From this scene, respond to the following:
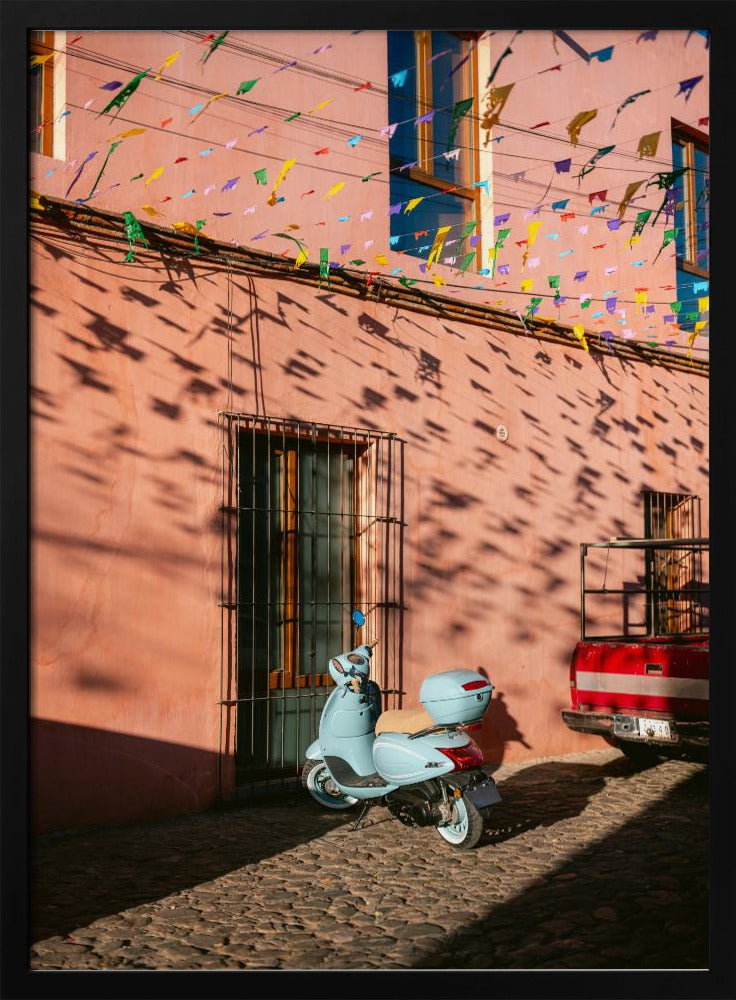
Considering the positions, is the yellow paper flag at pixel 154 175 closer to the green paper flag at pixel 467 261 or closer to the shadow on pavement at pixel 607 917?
the green paper flag at pixel 467 261

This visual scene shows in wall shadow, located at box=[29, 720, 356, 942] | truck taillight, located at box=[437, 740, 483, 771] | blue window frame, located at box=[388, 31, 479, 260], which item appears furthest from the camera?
blue window frame, located at box=[388, 31, 479, 260]

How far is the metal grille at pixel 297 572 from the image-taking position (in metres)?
7.02

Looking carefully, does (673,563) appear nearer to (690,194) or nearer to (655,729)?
(655,729)

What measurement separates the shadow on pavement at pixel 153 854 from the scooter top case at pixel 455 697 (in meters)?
1.11

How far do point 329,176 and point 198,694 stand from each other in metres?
3.84

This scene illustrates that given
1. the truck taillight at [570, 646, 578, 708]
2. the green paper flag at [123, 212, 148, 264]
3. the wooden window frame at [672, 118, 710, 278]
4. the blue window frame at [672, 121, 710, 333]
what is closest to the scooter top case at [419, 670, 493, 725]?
the truck taillight at [570, 646, 578, 708]

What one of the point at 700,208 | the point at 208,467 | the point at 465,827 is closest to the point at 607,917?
the point at 465,827

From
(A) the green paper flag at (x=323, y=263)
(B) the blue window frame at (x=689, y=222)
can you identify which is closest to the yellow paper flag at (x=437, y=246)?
(A) the green paper flag at (x=323, y=263)

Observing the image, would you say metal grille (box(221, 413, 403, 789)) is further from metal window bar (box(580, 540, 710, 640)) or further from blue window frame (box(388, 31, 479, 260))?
metal window bar (box(580, 540, 710, 640))

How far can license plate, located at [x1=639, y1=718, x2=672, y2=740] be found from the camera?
7022 millimetres

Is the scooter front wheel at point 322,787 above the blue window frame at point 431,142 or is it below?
below

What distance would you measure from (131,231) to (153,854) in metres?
3.76

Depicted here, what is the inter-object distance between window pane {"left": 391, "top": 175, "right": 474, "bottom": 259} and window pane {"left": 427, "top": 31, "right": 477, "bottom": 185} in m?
0.20

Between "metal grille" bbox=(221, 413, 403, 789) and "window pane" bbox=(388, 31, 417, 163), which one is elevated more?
"window pane" bbox=(388, 31, 417, 163)
